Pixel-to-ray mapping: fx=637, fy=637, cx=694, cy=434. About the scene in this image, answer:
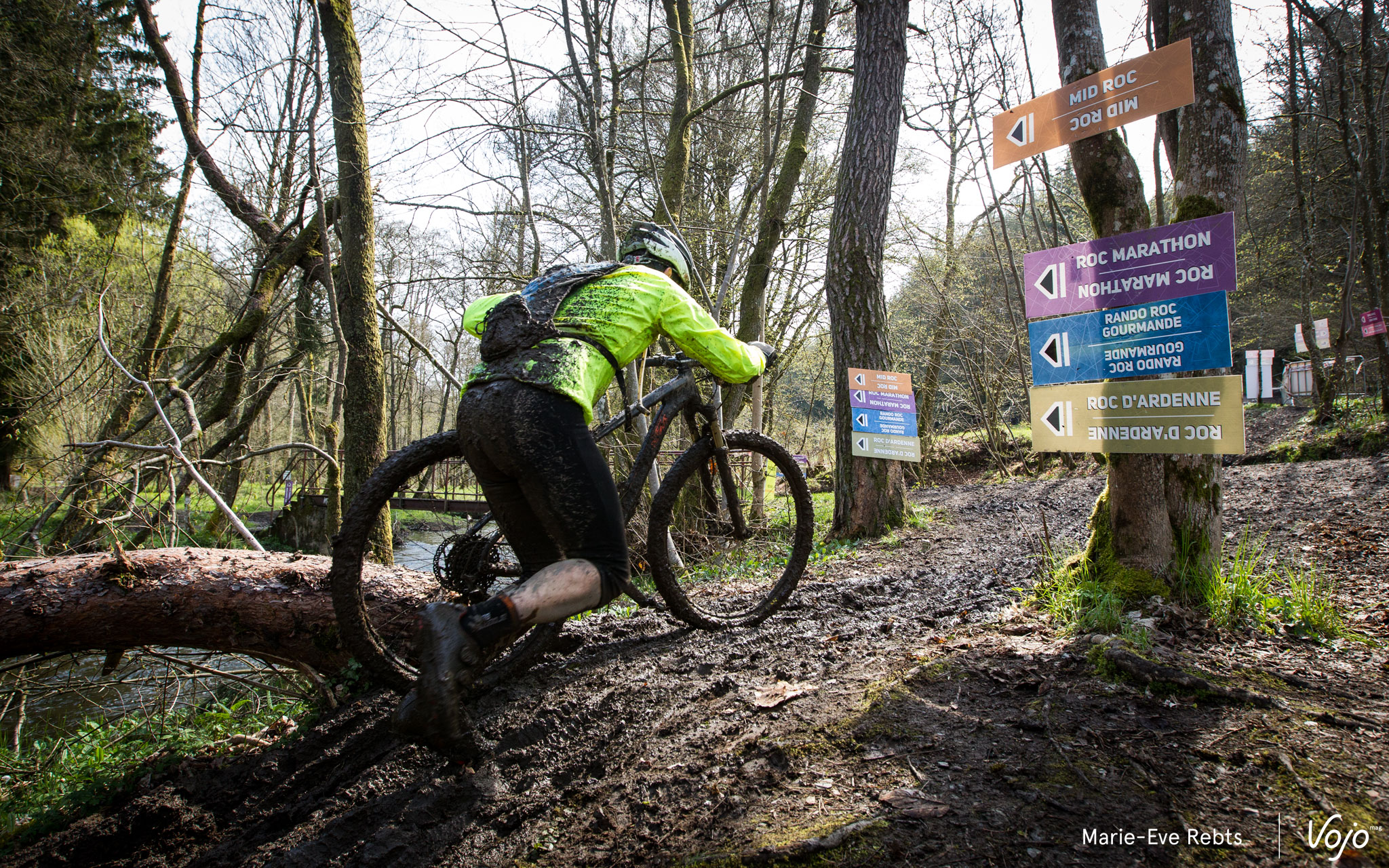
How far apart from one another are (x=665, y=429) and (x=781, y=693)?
1.31 m

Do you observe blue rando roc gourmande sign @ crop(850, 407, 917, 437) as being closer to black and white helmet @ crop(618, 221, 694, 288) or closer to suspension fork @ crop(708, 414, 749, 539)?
suspension fork @ crop(708, 414, 749, 539)

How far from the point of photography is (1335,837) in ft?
4.48

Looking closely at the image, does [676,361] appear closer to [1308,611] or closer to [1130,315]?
[1130,315]

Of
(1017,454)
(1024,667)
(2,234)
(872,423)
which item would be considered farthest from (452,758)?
(2,234)

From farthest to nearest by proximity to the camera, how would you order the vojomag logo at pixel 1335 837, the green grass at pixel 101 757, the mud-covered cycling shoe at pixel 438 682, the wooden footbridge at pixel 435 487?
1. the wooden footbridge at pixel 435 487
2. the green grass at pixel 101 757
3. the mud-covered cycling shoe at pixel 438 682
4. the vojomag logo at pixel 1335 837

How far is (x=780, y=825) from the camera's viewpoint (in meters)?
1.64

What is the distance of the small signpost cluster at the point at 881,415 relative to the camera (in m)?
5.83

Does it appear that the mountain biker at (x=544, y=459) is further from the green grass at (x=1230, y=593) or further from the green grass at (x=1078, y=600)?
the green grass at (x=1230, y=593)

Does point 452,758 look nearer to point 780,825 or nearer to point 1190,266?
point 780,825

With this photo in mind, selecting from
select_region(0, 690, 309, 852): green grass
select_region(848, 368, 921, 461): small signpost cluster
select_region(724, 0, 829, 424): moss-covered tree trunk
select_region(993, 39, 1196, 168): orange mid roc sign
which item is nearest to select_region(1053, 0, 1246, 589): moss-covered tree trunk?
select_region(993, 39, 1196, 168): orange mid roc sign

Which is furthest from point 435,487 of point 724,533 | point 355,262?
point 724,533

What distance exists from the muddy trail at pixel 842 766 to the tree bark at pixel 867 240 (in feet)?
8.82

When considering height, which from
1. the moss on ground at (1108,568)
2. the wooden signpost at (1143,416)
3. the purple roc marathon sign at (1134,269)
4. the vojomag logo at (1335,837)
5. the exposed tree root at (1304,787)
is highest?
the purple roc marathon sign at (1134,269)

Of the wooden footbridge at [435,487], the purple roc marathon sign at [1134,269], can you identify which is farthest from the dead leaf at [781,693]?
the wooden footbridge at [435,487]
